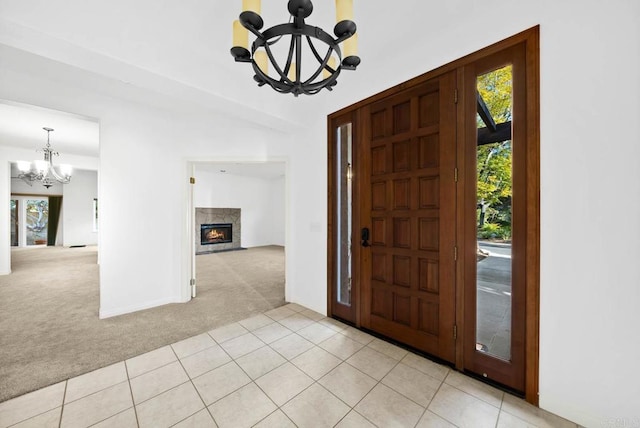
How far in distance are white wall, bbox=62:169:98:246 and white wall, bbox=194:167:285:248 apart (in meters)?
5.15

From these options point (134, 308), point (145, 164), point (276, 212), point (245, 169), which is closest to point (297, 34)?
point (145, 164)

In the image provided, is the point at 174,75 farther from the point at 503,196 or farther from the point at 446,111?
the point at 503,196

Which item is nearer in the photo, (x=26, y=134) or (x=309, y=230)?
(x=309, y=230)

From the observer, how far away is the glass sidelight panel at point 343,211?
2.69 meters

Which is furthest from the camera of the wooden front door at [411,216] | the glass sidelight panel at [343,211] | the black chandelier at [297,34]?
the glass sidelight panel at [343,211]

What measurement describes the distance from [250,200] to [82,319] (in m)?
5.91

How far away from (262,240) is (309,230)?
240 inches

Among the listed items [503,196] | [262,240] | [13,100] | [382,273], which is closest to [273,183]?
[262,240]

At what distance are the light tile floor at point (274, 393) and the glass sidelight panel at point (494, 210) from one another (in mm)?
425

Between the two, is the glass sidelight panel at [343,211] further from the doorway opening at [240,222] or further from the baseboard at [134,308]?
the baseboard at [134,308]

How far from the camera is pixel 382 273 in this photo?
2.36m

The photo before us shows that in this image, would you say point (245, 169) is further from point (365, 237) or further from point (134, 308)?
point (365, 237)

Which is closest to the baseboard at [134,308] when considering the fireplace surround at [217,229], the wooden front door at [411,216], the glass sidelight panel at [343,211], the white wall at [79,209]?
the glass sidelight panel at [343,211]

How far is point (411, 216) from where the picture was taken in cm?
211
